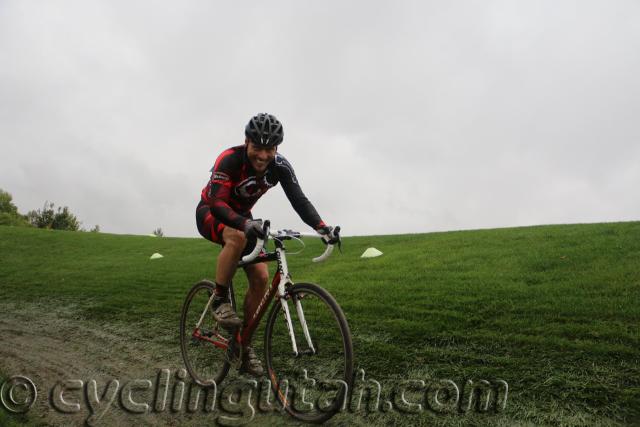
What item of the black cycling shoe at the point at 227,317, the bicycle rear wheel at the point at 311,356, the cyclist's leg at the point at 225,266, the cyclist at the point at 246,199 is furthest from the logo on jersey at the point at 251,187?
the bicycle rear wheel at the point at 311,356

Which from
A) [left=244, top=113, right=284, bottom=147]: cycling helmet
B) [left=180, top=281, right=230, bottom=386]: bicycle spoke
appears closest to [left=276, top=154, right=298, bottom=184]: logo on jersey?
[left=244, top=113, right=284, bottom=147]: cycling helmet

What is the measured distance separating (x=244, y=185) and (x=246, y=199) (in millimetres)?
257

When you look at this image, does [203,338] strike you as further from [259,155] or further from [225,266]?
[259,155]

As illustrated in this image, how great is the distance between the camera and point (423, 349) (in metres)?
5.80

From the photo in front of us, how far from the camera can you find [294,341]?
4125 millimetres

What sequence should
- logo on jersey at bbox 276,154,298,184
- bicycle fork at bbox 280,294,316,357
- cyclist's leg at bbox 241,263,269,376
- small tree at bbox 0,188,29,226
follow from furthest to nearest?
1. small tree at bbox 0,188,29,226
2. logo on jersey at bbox 276,154,298,184
3. cyclist's leg at bbox 241,263,269,376
4. bicycle fork at bbox 280,294,316,357

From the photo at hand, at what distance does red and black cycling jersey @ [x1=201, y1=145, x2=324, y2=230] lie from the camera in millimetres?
4766

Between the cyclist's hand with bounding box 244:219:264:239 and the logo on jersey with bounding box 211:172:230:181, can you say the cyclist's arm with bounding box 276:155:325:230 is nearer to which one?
the logo on jersey with bounding box 211:172:230:181

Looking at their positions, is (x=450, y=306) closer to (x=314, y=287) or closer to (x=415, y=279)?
(x=415, y=279)

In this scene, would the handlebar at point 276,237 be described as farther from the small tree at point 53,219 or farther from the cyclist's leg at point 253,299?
the small tree at point 53,219

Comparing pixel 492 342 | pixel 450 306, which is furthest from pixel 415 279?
pixel 492 342

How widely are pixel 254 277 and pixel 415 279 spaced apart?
588cm

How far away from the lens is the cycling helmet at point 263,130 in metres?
4.68

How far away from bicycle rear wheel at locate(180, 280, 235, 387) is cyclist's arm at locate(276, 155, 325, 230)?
1463 millimetres
